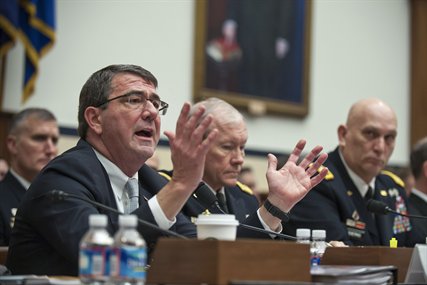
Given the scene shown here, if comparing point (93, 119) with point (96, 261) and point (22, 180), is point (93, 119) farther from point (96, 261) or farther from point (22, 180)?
point (22, 180)

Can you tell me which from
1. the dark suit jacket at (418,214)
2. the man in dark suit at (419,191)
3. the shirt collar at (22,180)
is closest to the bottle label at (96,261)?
the dark suit jacket at (418,214)

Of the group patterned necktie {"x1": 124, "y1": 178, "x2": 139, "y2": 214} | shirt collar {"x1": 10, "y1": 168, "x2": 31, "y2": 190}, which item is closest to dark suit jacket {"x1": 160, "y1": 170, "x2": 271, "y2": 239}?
patterned necktie {"x1": 124, "y1": 178, "x2": 139, "y2": 214}

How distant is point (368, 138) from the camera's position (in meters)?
5.13

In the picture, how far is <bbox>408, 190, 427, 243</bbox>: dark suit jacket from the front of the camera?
4.91m

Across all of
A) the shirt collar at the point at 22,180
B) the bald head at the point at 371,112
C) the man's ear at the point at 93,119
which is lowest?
the shirt collar at the point at 22,180

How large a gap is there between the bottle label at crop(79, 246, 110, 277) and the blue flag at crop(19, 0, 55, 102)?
4.29m

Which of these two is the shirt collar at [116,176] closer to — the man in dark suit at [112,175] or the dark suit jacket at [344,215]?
the man in dark suit at [112,175]

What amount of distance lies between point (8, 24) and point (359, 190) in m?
2.75

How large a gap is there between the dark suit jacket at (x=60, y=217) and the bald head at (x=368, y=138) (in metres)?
2.10

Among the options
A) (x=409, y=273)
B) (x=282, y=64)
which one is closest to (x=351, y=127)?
(x=409, y=273)

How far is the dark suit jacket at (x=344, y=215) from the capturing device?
4.55m

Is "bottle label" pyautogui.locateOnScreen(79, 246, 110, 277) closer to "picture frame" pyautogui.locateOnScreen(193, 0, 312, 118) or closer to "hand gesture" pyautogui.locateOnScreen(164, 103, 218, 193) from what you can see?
"hand gesture" pyautogui.locateOnScreen(164, 103, 218, 193)

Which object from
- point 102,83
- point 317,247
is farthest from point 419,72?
point 102,83

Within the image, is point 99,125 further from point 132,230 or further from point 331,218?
point 331,218
